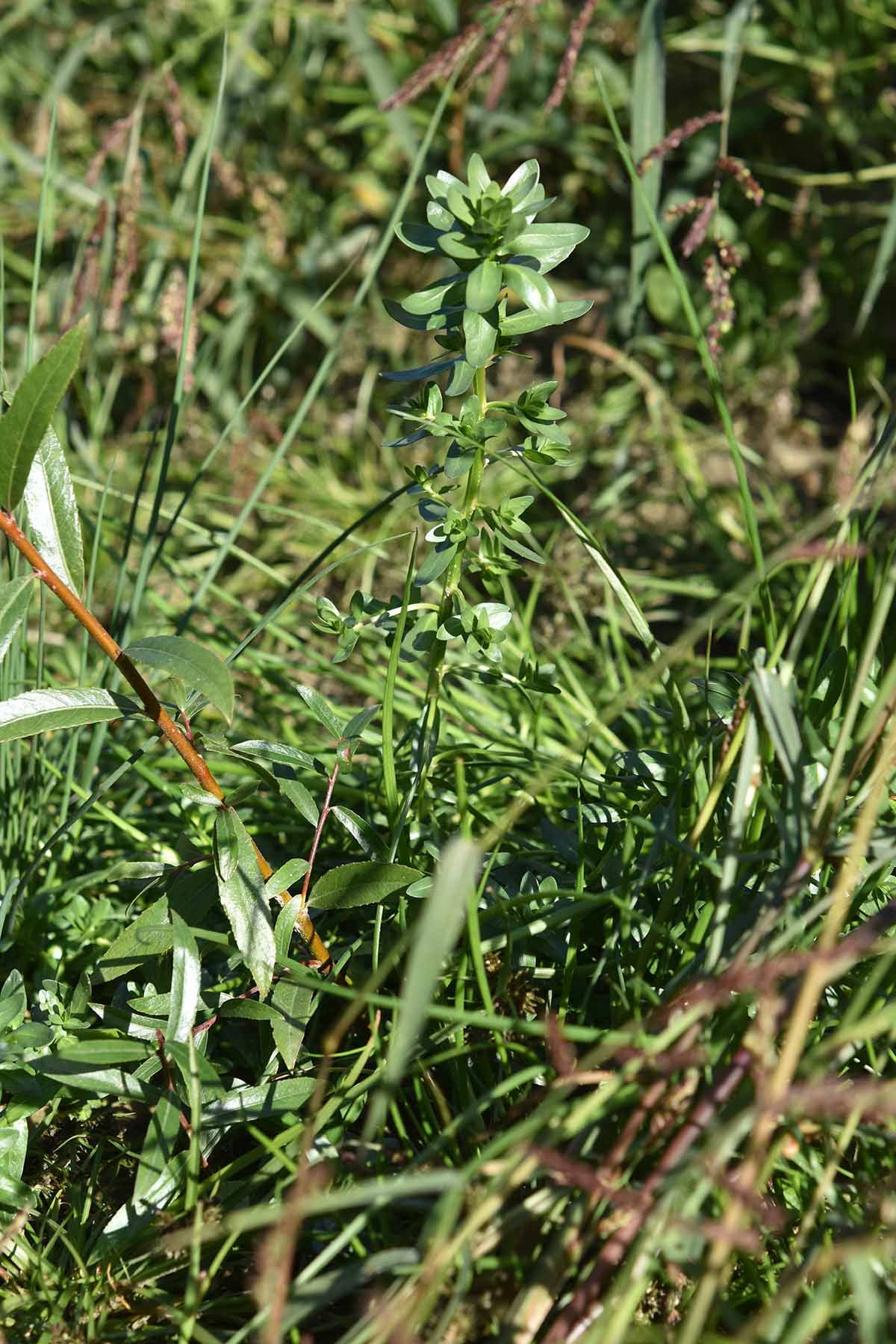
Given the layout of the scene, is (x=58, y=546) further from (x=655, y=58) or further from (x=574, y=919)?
(x=655, y=58)

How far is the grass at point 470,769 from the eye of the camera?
0.85 metres

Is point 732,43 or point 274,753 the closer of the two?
point 274,753

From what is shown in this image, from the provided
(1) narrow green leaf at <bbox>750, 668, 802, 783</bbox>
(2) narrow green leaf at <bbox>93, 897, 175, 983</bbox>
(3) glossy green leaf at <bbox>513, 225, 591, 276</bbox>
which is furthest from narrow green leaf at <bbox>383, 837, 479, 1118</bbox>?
(3) glossy green leaf at <bbox>513, 225, 591, 276</bbox>

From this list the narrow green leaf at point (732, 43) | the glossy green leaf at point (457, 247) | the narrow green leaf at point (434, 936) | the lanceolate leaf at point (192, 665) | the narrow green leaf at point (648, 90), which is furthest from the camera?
the narrow green leaf at point (648, 90)

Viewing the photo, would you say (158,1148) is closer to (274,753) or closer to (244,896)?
(244,896)

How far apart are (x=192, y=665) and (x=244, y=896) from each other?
9.7 inches

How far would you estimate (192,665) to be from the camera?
882 millimetres

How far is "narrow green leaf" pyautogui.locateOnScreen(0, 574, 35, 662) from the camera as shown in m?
0.91

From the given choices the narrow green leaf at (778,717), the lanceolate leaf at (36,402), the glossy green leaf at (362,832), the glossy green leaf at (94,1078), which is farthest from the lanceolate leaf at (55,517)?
the narrow green leaf at (778,717)

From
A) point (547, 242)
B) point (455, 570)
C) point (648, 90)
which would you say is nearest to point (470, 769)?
point (455, 570)

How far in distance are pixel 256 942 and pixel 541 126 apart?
6.37ft

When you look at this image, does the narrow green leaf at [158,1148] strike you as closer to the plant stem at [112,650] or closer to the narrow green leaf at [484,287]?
the plant stem at [112,650]

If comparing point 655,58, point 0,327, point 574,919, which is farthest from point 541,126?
point 574,919

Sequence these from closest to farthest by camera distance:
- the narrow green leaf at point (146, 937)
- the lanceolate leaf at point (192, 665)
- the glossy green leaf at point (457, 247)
Result: the lanceolate leaf at point (192, 665)
the glossy green leaf at point (457, 247)
the narrow green leaf at point (146, 937)
